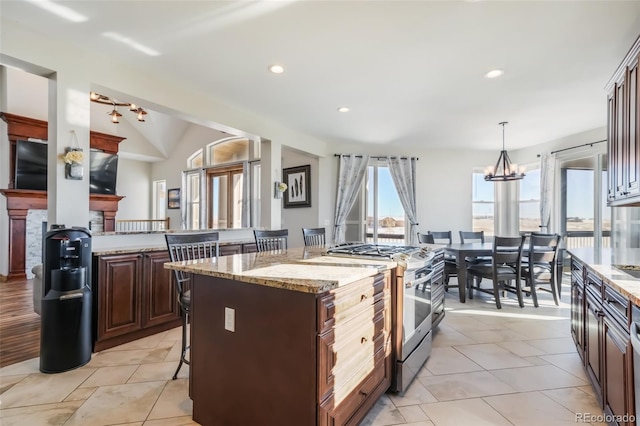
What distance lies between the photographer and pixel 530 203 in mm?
6383

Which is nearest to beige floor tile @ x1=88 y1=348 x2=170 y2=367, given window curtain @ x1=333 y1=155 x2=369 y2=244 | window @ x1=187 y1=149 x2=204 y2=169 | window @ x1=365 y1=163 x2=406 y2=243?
window curtain @ x1=333 y1=155 x2=369 y2=244

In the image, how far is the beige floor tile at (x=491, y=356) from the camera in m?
2.52

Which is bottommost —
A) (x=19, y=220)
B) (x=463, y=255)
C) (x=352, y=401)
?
(x=352, y=401)

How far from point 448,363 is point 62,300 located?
2999 millimetres

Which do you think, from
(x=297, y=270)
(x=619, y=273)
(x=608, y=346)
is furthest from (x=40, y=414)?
(x=619, y=273)

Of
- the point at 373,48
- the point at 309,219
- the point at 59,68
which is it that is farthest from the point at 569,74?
the point at 59,68

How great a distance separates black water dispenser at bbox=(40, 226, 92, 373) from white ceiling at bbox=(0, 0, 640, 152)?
5.39 ft

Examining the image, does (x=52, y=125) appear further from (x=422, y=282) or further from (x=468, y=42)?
(x=468, y=42)

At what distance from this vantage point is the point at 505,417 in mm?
1846

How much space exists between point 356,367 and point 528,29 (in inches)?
105

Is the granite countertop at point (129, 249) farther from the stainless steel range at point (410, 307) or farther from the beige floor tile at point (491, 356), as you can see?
the beige floor tile at point (491, 356)

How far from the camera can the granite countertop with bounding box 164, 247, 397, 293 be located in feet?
4.56

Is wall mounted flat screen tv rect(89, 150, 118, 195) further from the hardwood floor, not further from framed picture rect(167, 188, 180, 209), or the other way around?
the hardwood floor

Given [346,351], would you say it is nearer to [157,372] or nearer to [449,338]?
[157,372]
